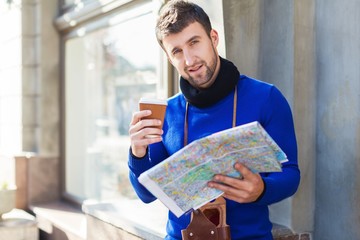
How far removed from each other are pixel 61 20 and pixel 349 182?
4.00 metres

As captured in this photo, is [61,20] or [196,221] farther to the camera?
[61,20]

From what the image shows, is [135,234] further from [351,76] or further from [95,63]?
[95,63]

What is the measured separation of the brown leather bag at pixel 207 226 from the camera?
1.86 m

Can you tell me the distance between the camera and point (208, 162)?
1652mm

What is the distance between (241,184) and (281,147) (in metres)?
0.26

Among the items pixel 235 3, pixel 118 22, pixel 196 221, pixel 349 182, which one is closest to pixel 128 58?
pixel 118 22

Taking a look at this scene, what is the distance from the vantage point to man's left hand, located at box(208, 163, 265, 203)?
170 centimetres

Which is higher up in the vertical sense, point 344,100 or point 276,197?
point 344,100

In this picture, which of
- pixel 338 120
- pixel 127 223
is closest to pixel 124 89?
pixel 127 223

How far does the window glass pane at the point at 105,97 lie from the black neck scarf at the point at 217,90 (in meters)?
2.34

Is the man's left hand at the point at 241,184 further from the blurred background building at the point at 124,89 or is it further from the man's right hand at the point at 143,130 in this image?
the blurred background building at the point at 124,89

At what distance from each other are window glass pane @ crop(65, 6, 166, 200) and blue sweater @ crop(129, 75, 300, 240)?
2.32 m

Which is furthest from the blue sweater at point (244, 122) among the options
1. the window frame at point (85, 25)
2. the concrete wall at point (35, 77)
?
the concrete wall at point (35, 77)

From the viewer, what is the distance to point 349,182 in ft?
8.83
